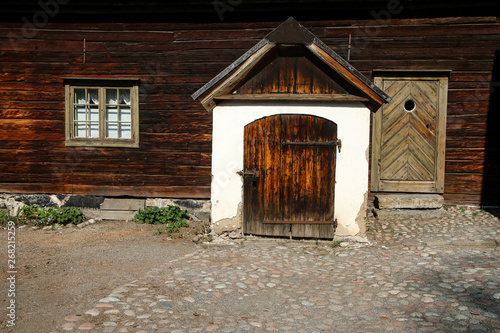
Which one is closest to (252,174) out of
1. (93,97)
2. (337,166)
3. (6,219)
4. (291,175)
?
(291,175)

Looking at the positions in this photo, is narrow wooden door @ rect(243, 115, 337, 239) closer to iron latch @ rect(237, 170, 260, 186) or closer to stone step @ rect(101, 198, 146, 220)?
iron latch @ rect(237, 170, 260, 186)

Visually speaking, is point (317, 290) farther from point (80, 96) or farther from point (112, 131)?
point (80, 96)

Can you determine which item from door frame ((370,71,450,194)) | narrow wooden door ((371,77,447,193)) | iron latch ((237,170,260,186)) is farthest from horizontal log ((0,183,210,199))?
narrow wooden door ((371,77,447,193))

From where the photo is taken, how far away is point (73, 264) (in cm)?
585

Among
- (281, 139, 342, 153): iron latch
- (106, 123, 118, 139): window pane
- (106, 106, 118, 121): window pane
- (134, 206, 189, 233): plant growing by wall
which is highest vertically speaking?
(106, 106, 118, 121): window pane

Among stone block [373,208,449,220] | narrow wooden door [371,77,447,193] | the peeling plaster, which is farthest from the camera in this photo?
narrow wooden door [371,77,447,193]

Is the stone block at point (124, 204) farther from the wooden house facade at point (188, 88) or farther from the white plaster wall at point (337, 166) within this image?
the white plaster wall at point (337, 166)

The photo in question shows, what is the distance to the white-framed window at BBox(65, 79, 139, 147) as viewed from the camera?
898 cm

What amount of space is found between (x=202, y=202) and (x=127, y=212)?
1.66m

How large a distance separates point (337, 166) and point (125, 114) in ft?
16.0

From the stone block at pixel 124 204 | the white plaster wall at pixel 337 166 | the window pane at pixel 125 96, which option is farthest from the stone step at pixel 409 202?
the window pane at pixel 125 96

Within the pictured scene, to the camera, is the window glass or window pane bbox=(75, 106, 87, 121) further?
window pane bbox=(75, 106, 87, 121)

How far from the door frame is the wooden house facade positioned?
21 millimetres

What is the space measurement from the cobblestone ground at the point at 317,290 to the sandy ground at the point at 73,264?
24 centimetres
